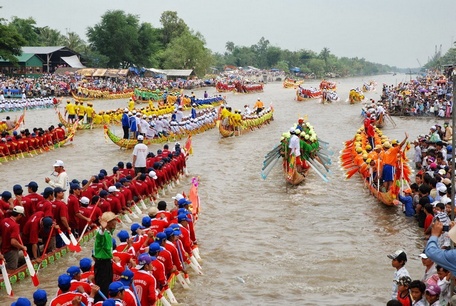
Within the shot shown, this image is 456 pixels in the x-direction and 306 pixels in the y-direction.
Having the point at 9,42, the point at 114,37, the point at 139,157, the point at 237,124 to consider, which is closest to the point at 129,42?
the point at 114,37

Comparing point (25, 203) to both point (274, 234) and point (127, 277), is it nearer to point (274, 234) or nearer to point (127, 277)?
point (127, 277)

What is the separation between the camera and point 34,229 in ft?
25.5

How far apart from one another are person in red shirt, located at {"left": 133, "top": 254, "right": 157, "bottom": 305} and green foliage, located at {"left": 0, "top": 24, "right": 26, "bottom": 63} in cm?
3810

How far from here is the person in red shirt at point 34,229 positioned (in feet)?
25.6

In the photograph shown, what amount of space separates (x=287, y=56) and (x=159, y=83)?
3412 inches

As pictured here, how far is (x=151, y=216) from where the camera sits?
7.88 meters

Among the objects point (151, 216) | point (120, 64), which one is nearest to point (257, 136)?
point (151, 216)

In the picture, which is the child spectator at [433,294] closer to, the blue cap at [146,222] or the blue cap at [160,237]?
the blue cap at [160,237]

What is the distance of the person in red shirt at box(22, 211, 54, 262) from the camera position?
7.79 meters

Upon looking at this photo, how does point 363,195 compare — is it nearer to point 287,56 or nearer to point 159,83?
point 159,83

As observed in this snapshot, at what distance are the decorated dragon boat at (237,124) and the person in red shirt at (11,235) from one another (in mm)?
15858

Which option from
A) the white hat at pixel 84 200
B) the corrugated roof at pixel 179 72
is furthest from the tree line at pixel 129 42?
the white hat at pixel 84 200

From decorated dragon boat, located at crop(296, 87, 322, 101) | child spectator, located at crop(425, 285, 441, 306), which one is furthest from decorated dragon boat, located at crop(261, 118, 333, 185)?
decorated dragon boat, located at crop(296, 87, 322, 101)

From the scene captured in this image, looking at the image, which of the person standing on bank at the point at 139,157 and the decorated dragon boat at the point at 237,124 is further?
the decorated dragon boat at the point at 237,124
